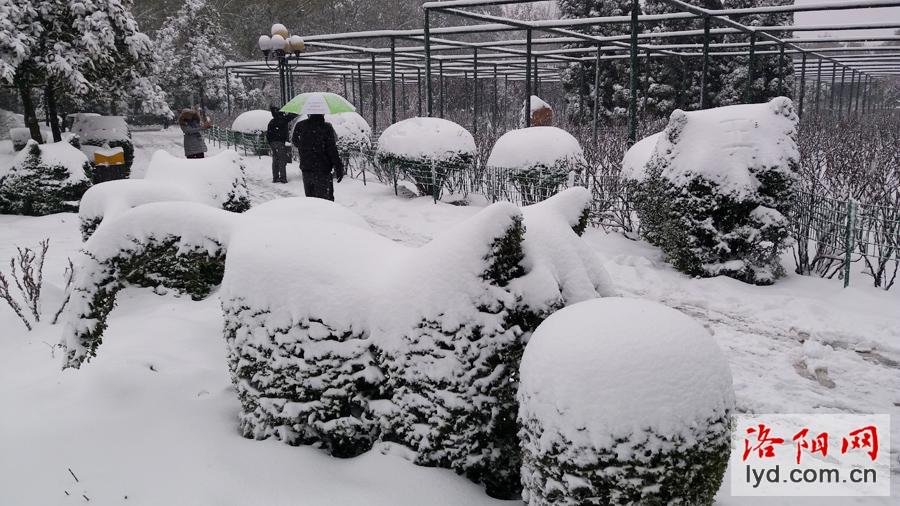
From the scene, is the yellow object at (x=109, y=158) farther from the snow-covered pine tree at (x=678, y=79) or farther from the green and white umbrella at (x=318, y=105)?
the snow-covered pine tree at (x=678, y=79)

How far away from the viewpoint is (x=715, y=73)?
25234 millimetres

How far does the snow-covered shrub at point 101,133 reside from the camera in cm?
1678

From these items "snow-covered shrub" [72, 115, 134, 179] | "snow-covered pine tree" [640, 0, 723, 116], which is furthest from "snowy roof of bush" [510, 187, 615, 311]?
"snow-covered pine tree" [640, 0, 723, 116]

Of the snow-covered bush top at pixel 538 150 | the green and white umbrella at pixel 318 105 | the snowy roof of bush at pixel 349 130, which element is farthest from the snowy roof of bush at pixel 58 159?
the snow-covered bush top at pixel 538 150

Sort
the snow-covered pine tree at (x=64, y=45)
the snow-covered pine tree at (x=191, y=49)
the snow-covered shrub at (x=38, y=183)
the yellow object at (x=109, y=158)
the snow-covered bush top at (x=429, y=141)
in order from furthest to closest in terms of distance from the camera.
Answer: the snow-covered pine tree at (x=191, y=49)
the yellow object at (x=109, y=158)
the snow-covered pine tree at (x=64, y=45)
the snow-covered bush top at (x=429, y=141)
the snow-covered shrub at (x=38, y=183)

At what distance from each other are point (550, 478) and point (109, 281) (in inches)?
111

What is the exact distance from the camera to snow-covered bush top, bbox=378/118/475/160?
1252 centimetres

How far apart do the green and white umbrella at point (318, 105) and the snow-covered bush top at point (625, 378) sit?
7.59 m

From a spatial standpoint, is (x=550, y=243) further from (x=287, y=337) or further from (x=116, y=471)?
(x=116, y=471)

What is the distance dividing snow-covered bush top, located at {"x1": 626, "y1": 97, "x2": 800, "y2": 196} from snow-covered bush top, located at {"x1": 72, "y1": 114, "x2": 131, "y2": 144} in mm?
14990

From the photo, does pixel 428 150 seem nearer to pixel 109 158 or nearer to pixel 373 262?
pixel 109 158

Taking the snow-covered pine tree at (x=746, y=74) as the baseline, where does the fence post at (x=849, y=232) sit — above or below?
below

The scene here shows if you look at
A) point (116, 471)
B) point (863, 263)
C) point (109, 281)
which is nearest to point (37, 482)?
point (116, 471)

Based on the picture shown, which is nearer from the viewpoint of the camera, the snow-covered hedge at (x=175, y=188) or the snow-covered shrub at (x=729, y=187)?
the snow-covered hedge at (x=175, y=188)
